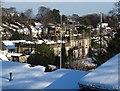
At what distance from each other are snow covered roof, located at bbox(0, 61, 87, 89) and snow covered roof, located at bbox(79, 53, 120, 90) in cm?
25

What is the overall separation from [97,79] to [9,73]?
1410 millimetres

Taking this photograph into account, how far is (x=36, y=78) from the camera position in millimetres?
4270

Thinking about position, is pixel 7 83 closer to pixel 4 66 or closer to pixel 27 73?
pixel 27 73

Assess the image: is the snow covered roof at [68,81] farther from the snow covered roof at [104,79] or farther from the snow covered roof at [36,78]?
the snow covered roof at [104,79]

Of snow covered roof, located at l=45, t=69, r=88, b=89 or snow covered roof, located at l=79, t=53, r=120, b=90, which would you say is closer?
snow covered roof, located at l=79, t=53, r=120, b=90

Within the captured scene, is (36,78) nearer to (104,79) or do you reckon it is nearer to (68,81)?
(68,81)

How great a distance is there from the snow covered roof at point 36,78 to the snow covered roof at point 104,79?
251 millimetres

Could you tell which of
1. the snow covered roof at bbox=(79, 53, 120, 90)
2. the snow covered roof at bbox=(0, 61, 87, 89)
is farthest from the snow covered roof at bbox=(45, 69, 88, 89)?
the snow covered roof at bbox=(79, 53, 120, 90)

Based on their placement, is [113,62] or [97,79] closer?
[97,79]

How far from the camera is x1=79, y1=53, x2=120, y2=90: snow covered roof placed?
352 centimetres

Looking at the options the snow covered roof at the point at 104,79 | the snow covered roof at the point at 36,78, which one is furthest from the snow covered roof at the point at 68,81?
the snow covered roof at the point at 104,79

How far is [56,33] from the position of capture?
24.9 metres

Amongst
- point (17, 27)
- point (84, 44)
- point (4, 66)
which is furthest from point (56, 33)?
point (4, 66)

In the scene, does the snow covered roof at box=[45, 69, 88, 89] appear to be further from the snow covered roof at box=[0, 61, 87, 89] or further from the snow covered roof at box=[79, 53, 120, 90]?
the snow covered roof at box=[79, 53, 120, 90]
